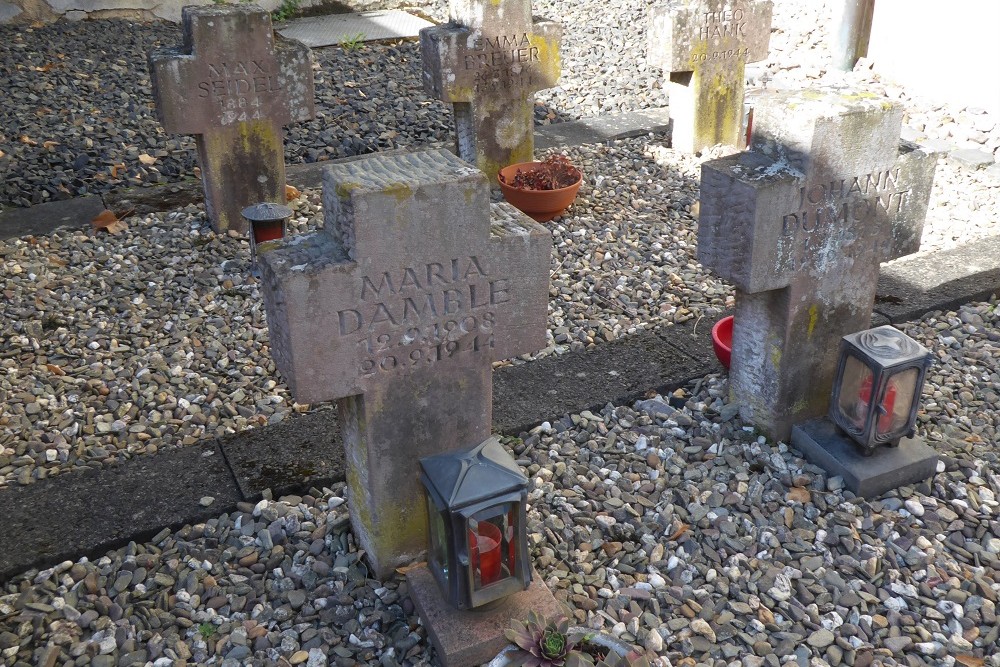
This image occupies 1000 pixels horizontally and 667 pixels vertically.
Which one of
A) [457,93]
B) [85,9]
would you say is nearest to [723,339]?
[457,93]

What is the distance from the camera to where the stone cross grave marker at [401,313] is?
248cm

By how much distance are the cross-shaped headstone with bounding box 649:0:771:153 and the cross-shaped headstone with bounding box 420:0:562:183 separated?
0.80m

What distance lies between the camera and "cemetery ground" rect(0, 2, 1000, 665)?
2.70 metres

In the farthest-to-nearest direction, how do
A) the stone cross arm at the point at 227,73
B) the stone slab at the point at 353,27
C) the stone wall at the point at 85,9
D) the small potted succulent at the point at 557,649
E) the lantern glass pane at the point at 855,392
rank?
the stone slab at the point at 353,27 < the stone wall at the point at 85,9 < the stone cross arm at the point at 227,73 < the lantern glass pane at the point at 855,392 < the small potted succulent at the point at 557,649

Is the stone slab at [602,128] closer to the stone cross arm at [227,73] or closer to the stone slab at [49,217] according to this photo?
the stone cross arm at [227,73]

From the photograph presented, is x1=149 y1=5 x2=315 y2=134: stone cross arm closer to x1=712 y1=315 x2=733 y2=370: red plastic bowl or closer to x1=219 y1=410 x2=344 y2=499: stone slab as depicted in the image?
x1=219 y1=410 x2=344 y2=499: stone slab

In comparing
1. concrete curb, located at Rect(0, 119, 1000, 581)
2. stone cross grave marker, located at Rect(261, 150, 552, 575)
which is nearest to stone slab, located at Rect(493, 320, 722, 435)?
concrete curb, located at Rect(0, 119, 1000, 581)

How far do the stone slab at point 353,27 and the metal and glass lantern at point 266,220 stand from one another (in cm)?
485

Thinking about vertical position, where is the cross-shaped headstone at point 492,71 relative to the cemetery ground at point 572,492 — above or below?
above

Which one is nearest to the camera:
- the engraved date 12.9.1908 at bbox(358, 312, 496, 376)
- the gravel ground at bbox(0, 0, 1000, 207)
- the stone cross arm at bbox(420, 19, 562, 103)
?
the engraved date 12.9.1908 at bbox(358, 312, 496, 376)

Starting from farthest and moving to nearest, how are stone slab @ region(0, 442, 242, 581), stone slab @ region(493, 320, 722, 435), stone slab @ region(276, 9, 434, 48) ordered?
stone slab @ region(276, 9, 434, 48)
stone slab @ region(493, 320, 722, 435)
stone slab @ region(0, 442, 242, 581)

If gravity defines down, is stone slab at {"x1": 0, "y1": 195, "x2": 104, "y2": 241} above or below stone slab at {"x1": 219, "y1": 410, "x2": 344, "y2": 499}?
above

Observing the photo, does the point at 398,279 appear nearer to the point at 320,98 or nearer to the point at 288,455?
the point at 288,455

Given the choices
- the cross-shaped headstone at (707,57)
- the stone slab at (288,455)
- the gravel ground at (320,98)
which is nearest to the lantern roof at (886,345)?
the stone slab at (288,455)
